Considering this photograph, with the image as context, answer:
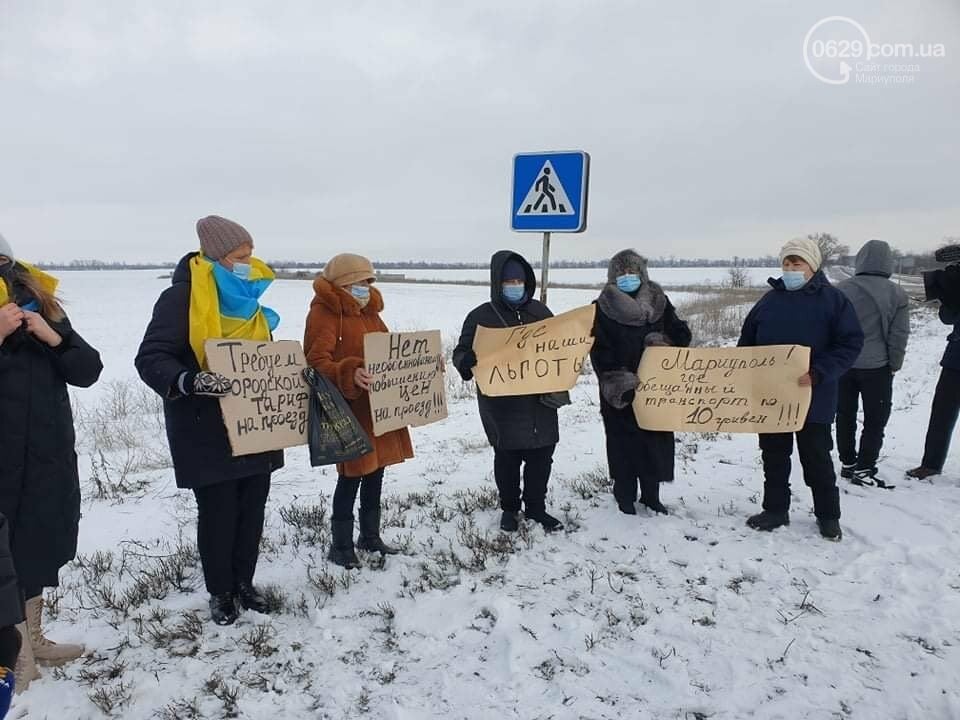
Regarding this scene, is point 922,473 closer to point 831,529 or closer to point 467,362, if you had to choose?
point 831,529

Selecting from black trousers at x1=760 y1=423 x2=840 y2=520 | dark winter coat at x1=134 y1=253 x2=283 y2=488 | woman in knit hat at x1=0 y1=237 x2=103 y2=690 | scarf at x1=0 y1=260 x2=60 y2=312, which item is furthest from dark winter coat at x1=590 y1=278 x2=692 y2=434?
scarf at x1=0 y1=260 x2=60 y2=312

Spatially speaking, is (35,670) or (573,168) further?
(573,168)

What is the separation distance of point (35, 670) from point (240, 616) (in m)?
1.00

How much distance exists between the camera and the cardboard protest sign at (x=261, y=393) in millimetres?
3186

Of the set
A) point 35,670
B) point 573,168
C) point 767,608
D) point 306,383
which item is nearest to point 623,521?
point 767,608

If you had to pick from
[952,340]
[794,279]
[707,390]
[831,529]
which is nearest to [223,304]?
[707,390]

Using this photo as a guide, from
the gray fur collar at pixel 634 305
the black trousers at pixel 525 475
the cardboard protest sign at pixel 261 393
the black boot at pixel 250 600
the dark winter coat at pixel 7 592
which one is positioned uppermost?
the gray fur collar at pixel 634 305

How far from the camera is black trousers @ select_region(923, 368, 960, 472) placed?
545 cm

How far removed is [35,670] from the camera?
296 centimetres

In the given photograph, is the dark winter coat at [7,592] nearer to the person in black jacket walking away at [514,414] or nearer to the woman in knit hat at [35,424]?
the woman in knit hat at [35,424]

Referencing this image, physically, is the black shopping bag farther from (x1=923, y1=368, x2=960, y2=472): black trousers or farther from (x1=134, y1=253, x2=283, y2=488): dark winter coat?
(x1=923, y1=368, x2=960, y2=472): black trousers

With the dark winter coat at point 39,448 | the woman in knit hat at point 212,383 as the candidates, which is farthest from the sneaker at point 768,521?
the dark winter coat at point 39,448

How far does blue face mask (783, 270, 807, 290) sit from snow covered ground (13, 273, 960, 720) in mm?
1901

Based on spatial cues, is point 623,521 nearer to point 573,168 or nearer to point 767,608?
point 767,608
